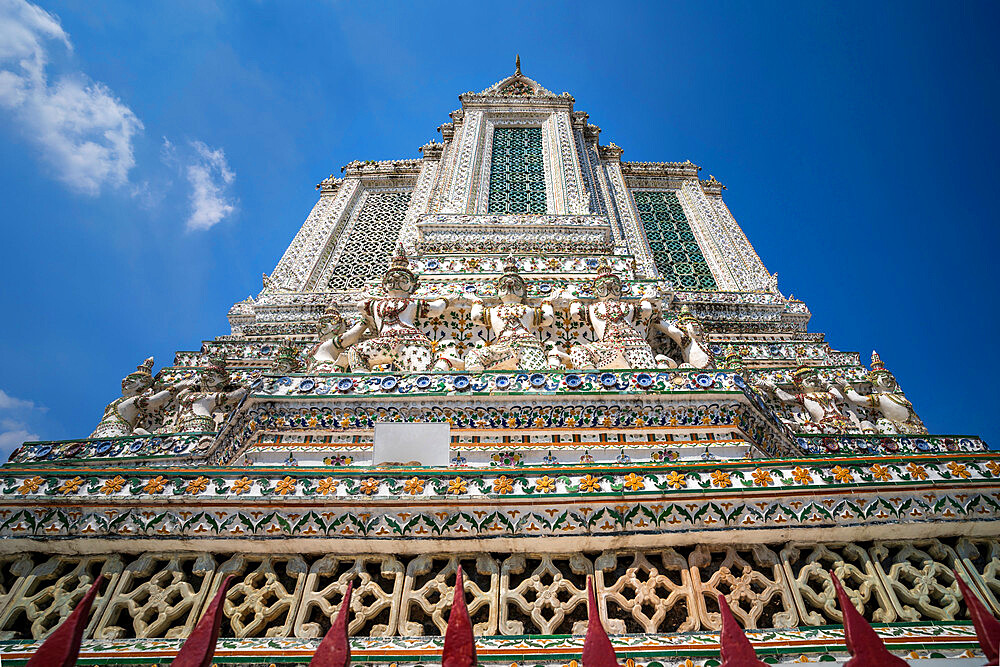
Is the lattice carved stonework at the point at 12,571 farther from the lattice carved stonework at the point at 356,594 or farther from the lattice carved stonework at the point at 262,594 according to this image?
the lattice carved stonework at the point at 356,594

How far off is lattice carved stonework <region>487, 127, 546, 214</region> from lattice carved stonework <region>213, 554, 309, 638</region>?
902 cm

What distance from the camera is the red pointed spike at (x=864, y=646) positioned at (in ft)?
4.85

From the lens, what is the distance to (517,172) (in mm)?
12438

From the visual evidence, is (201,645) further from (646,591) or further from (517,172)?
(517,172)

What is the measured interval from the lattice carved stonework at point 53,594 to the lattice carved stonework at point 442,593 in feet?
4.29

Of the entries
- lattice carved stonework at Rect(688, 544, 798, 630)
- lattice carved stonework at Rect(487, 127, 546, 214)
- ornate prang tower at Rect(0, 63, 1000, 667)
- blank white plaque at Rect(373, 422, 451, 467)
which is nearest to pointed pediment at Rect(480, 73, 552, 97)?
lattice carved stonework at Rect(487, 127, 546, 214)

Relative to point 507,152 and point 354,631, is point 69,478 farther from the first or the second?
point 507,152

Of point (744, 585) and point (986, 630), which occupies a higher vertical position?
point (744, 585)

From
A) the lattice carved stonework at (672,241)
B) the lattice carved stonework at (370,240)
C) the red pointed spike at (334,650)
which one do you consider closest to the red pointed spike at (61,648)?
the red pointed spike at (334,650)

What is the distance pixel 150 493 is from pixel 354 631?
1232 millimetres

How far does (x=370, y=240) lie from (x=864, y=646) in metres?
13.3

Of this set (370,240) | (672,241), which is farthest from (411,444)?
(672,241)

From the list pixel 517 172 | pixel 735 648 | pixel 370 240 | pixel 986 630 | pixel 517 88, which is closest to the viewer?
pixel 986 630

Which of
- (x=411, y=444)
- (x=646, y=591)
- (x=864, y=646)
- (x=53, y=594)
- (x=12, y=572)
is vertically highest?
(x=411, y=444)
